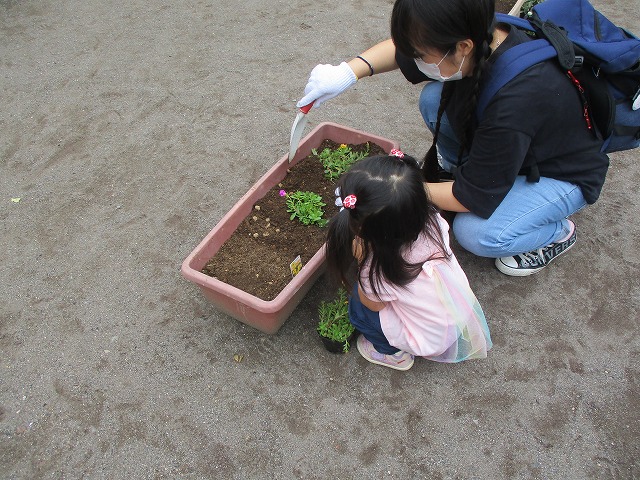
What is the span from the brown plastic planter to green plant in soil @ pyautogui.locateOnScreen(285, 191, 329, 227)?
11cm

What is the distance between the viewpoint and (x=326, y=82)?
67.6 inches

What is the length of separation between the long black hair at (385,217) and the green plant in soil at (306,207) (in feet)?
1.34

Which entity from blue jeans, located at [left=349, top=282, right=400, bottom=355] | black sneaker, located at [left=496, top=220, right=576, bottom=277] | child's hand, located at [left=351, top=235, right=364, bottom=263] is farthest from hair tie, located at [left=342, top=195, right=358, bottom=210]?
black sneaker, located at [left=496, top=220, right=576, bottom=277]

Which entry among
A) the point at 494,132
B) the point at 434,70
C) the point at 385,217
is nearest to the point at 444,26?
the point at 434,70

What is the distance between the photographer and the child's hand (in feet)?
4.51

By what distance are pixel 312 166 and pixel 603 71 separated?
1.02 meters

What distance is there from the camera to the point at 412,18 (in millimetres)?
1237

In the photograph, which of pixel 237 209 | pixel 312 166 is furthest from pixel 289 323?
pixel 312 166

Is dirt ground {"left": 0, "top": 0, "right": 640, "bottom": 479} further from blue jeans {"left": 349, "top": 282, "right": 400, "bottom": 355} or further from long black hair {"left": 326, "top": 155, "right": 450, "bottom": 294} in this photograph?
long black hair {"left": 326, "top": 155, "right": 450, "bottom": 294}

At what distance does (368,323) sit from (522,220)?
0.65 m

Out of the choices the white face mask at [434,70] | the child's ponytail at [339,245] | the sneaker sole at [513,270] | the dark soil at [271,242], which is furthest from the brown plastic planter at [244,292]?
the sneaker sole at [513,270]

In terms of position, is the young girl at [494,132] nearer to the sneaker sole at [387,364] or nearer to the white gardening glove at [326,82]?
the white gardening glove at [326,82]

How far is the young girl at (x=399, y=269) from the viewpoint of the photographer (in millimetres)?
1198

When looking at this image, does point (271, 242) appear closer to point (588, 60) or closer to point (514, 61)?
point (514, 61)
